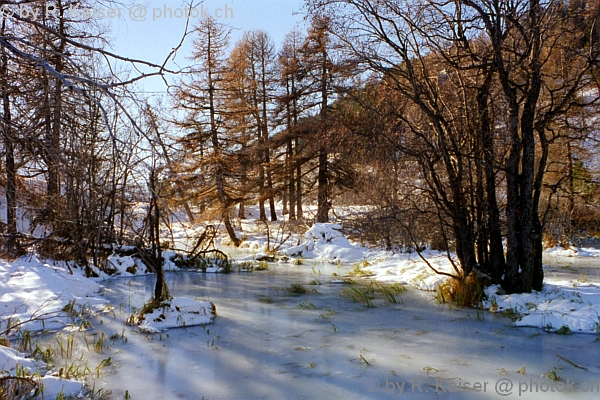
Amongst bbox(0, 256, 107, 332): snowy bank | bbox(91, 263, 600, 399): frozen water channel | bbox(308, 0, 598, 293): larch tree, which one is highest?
bbox(308, 0, 598, 293): larch tree

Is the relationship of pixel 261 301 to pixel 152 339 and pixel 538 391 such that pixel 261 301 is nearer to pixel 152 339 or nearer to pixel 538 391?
pixel 152 339

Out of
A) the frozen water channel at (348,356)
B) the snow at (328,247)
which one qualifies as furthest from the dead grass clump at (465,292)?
the snow at (328,247)

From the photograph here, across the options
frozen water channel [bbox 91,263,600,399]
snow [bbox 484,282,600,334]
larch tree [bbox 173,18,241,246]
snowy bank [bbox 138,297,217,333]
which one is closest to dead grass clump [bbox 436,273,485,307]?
snow [bbox 484,282,600,334]

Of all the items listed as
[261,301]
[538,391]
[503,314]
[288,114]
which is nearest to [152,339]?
[261,301]

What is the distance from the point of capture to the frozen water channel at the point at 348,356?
460 cm

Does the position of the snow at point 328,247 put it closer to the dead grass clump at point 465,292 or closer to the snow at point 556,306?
the dead grass clump at point 465,292

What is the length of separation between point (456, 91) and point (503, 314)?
4.21 meters

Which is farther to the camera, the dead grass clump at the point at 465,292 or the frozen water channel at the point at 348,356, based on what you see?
the dead grass clump at the point at 465,292

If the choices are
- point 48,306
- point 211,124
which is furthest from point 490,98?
point 211,124

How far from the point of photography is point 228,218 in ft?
69.6

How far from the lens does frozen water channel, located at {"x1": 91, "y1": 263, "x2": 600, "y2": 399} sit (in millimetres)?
4602

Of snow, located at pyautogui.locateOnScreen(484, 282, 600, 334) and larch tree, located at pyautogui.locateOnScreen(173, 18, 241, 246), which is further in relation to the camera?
larch tree, located at pyautogui.locateOnScreen(173, 18, 241, 246)

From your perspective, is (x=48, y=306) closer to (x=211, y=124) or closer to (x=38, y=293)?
(x=38, y=293)

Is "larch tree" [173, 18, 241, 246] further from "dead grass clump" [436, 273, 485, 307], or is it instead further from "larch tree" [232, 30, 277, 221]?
"dead grass clump" [436, 273, 485, 307]
